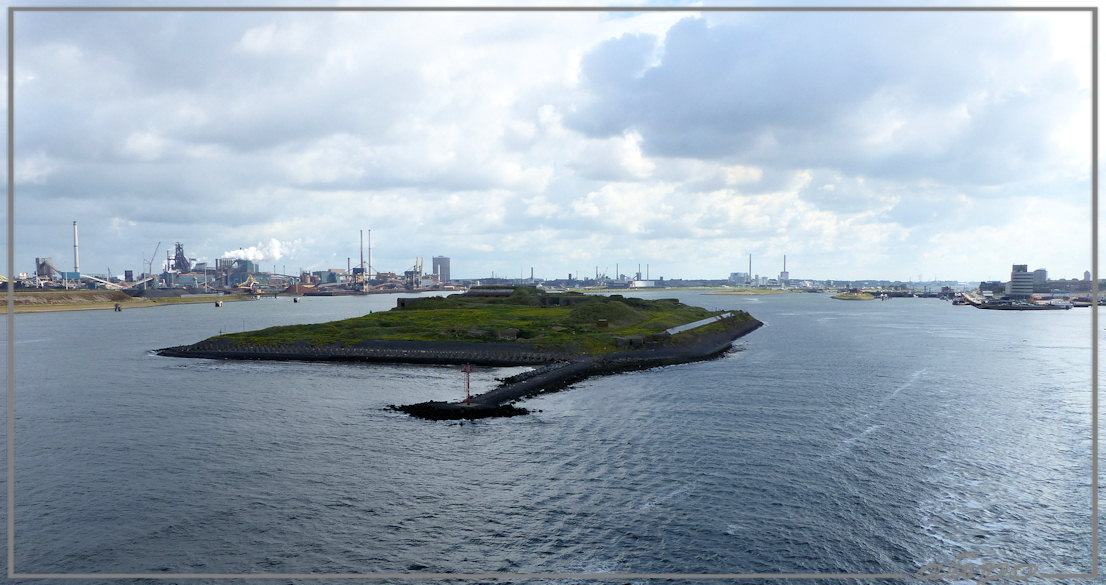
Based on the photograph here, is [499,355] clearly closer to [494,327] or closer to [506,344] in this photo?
[506,344]

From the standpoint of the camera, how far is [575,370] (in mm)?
68875

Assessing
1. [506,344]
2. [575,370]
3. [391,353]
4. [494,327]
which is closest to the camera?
[575,370]

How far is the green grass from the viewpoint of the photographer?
3558 inches

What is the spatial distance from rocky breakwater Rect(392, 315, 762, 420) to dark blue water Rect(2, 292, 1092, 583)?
2390mm

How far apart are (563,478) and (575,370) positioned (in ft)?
123

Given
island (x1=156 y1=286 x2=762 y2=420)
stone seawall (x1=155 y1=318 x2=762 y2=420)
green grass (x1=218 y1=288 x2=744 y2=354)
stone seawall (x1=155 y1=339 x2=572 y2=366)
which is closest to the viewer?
island (x1=156 y1=286 x2=762 y2=420)

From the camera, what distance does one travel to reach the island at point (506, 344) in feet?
206

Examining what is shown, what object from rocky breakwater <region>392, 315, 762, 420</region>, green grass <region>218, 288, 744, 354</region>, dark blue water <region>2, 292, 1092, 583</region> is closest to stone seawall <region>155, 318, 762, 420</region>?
rocky breakwater <region>392, 315, 762, 420</region>

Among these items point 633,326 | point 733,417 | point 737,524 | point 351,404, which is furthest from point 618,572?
point 633,326

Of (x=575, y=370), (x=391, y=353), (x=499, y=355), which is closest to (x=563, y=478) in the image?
(x=575, y=370)

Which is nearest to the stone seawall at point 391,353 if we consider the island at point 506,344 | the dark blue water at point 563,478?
the island at point 506,344

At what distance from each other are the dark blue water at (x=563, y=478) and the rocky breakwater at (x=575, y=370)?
2.39 m

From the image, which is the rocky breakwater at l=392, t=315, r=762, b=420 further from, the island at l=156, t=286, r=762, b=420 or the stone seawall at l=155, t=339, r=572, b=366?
the stone seawall at l=155, t=339, r=572, b=366

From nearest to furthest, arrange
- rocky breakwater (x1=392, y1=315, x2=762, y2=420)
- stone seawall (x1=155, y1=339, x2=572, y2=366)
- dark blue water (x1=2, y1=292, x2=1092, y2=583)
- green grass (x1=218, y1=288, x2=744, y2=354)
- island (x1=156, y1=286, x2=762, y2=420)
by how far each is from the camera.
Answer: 1. dark blue water (x1=2, y1=292, x2=1092, y2=583)
2. rocky breakwater (x1=392, y1=315, x2=762, y2=420)
3. island (x1=156, y1=286, x2=762, y2=420)
4. stone seawall (x1=155, y1=339, x2=572, y2=366)
5. green grass (x1=218, y1=288, x2=744, y2=354)
